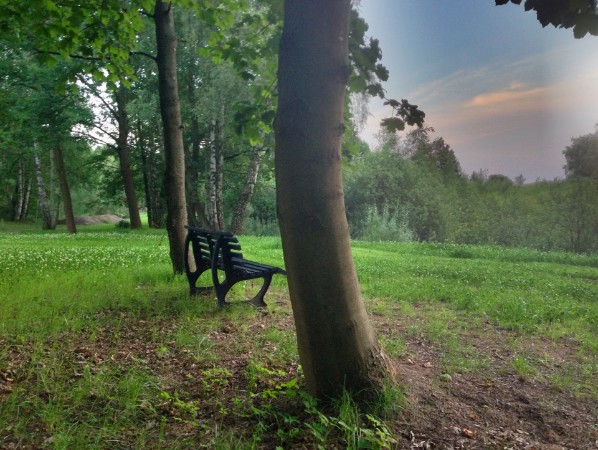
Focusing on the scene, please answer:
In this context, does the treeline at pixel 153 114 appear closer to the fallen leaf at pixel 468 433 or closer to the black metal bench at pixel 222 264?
the black metal bench at pixel 222 264

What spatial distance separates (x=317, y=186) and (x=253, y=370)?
1.72 meters

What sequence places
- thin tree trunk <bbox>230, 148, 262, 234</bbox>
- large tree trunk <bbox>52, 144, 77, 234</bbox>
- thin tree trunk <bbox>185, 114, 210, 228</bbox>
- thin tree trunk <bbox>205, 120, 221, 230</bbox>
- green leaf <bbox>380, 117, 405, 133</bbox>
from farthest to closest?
thin tree trunk <bbox>185, 114, 210, 228</bbox>
large tree trunk <bbox>52, 144, 77, 234</bbox>
thin tree trunk <bbox>205, 120, 221, 230</bbox>
thin tree trunk <bbox>230, 148, 262, 234</bbox>
green leaf <bbox>380, 117, 405, 133</bbox>

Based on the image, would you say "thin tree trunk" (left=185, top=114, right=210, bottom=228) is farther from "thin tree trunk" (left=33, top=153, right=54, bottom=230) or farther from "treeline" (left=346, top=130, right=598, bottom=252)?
"treeline" (left=346, top=130, right=598, bottom=252)

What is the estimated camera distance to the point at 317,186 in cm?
280

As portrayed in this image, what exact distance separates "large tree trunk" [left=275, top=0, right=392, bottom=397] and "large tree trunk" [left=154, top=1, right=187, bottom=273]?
4773mm

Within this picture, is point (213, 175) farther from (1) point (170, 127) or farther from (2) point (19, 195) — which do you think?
(2) point (19, 195)

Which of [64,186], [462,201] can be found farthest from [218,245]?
[462,201]

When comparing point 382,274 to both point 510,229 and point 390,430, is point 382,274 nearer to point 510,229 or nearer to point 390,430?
point 390,430

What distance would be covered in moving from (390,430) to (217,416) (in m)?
1.09

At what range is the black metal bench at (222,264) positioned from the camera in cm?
570

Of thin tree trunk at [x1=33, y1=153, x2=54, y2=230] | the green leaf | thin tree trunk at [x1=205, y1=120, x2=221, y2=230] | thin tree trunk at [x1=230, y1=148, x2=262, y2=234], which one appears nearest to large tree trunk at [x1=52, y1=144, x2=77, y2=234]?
thin tree trunk at [x1=33, y1=153, x2=54, y2=230]

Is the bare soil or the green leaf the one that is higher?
the green leaf

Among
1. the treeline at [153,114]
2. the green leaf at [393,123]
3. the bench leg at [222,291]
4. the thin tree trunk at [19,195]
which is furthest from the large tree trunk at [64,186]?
the green leaf at [393,123]

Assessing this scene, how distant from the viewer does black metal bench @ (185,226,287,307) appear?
570 cm
